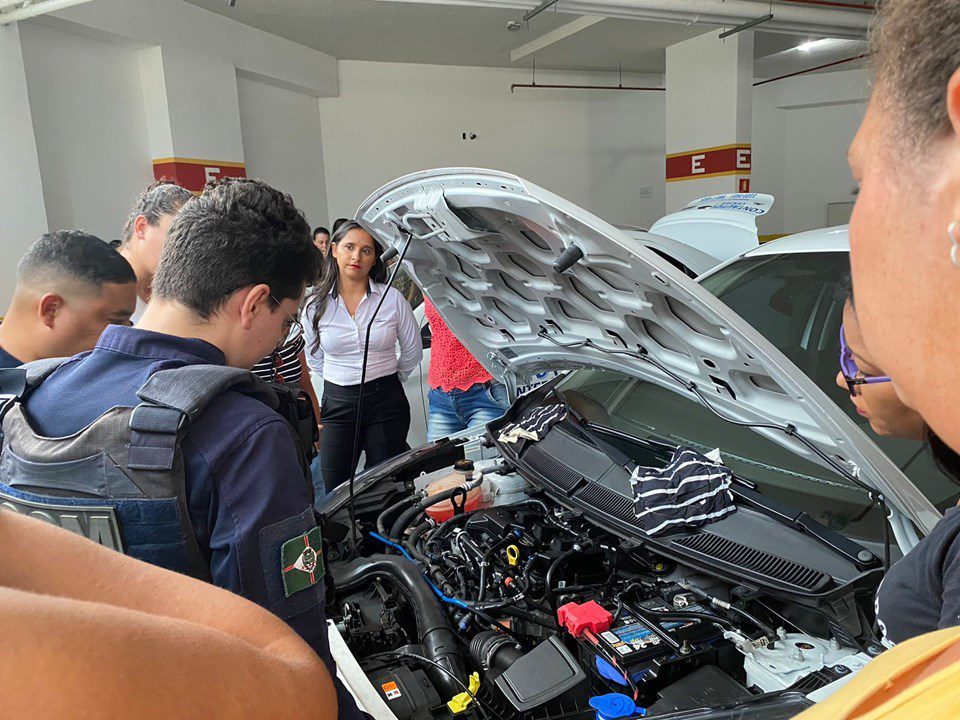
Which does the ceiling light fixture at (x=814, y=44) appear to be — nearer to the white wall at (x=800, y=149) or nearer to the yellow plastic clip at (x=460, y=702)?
the white wall at (x=800, y=149)

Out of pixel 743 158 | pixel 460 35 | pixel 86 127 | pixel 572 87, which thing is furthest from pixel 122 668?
pixel 572 87

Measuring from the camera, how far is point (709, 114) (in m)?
9.52

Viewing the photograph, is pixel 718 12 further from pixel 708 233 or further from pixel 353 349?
pixel 353 349

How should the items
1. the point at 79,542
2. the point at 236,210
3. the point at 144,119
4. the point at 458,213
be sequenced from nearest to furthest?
the point at 79,542 < the point at 236,210 < the point at 458,213 < the point at 144,119

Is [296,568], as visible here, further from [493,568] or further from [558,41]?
[558,41]

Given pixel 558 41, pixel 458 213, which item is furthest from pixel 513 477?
pixel 558 41

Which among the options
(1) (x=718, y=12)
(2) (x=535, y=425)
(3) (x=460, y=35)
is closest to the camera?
(2) (x=535, y=425)

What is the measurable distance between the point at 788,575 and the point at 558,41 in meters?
9.51

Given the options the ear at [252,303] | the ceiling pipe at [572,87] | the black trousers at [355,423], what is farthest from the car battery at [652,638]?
the ceiling pipe at [572,87]

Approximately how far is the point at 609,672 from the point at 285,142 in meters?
8.84

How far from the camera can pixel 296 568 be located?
42.0 inches

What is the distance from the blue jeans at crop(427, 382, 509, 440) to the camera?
3.46 metres

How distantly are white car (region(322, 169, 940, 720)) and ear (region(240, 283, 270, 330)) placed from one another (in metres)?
0.61

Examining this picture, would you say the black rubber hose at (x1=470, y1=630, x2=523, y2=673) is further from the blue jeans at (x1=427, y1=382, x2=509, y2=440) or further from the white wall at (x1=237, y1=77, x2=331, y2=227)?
the white wall at (x1=237, y1=77, x2=331, y2=227)
